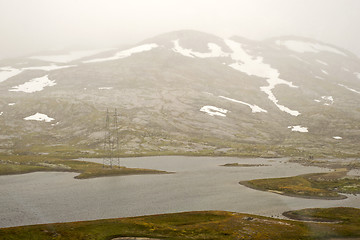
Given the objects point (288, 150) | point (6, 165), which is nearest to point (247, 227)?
point (6, 165)

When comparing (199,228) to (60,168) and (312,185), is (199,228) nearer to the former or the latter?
(312,185)

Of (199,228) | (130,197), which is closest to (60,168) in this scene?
(130,197)

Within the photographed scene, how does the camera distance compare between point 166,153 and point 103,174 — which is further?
point 166,153

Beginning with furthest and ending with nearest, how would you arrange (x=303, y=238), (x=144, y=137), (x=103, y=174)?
(x=144, y=137) < (x=103, y=174) < (x=303, y=238)

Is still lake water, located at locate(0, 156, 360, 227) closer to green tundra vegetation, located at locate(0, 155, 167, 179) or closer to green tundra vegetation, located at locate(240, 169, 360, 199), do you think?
green tundra vegetation, located at locate(240, 169, 360, 199)

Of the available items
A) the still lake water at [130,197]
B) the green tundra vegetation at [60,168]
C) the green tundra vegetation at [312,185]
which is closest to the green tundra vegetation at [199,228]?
the still lake water at [130,197]

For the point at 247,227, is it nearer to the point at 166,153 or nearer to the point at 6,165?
the point at 6,165
